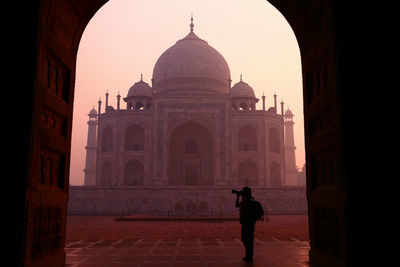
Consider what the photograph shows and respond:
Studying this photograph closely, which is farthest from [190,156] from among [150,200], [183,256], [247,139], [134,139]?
[183,256]

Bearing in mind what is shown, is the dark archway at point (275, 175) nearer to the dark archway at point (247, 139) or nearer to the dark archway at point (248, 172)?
the dark archway at point (248, 172)

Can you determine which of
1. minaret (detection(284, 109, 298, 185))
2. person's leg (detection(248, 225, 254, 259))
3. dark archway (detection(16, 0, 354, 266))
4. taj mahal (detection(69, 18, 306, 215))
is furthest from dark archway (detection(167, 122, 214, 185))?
dark archway (detection(16, 0, 354, 266))

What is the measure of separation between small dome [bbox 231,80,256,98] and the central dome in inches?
41.3

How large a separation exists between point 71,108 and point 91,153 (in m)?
41.9

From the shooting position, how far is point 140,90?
1448 inches

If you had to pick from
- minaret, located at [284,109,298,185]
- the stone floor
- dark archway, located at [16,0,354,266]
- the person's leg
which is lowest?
the stone floor

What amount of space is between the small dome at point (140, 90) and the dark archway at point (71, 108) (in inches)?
1235

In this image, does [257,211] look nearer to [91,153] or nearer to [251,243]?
[251,243]

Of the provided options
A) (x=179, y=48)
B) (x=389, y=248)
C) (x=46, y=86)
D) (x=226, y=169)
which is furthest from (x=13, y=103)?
(x=179, y=48)

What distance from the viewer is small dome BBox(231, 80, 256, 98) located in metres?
38.1

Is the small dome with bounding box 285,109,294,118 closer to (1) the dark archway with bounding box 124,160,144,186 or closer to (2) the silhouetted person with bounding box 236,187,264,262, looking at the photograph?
(1) the dark archway with bounding box 124,160,144,186

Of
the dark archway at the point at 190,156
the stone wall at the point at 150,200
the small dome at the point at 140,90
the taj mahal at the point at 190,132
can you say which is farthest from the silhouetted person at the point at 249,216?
the small dome at the point at 140,90

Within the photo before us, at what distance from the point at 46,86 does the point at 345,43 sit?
335 cm

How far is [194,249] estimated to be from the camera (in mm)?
6945
